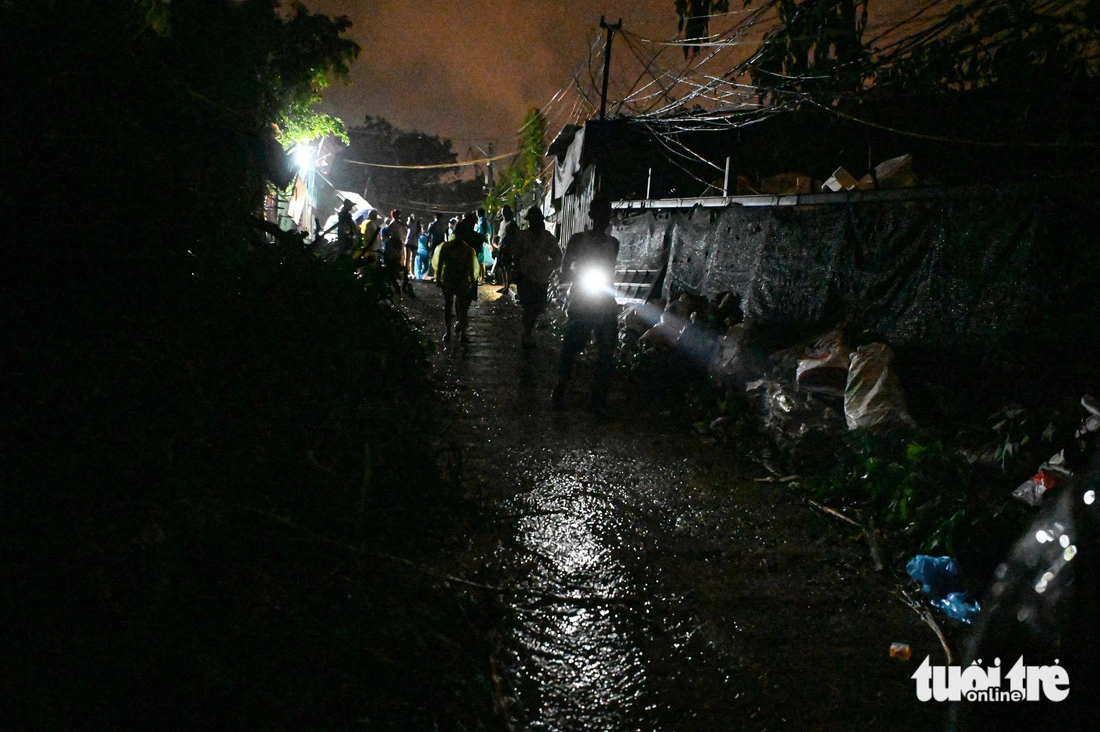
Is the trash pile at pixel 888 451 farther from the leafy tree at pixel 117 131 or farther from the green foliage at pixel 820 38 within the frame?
the leafy tree at pixel 117 131

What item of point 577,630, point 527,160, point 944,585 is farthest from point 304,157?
point 944,585

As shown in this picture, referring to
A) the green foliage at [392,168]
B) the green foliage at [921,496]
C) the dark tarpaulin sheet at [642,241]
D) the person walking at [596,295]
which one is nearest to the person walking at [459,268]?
the person walking at [596,295]

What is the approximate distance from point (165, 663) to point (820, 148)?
39.9 ft

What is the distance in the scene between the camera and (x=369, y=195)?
48969mm

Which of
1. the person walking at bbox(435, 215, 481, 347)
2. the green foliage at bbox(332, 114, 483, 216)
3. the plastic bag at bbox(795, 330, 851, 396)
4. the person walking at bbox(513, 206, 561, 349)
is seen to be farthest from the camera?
the green foliage at bbox(332, 114, 483, 216)

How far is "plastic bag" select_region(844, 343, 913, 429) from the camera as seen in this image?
15.9 feet

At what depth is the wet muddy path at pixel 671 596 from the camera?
8.47 ft

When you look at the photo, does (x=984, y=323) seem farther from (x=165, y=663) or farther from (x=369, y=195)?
(x=369, y=195)

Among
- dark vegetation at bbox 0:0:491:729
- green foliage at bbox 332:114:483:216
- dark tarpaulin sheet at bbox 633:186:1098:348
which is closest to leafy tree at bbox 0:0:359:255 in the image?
dark vegetation at bbox 0:0:491:729

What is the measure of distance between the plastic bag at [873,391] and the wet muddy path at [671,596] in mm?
825

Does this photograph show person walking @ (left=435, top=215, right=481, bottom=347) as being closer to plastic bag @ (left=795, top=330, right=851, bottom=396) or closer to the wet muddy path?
the wet muddy path

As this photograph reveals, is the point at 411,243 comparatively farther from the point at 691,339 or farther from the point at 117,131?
the point at 117,131

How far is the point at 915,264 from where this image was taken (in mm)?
5469

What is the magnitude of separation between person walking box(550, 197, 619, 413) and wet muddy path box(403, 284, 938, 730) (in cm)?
99
